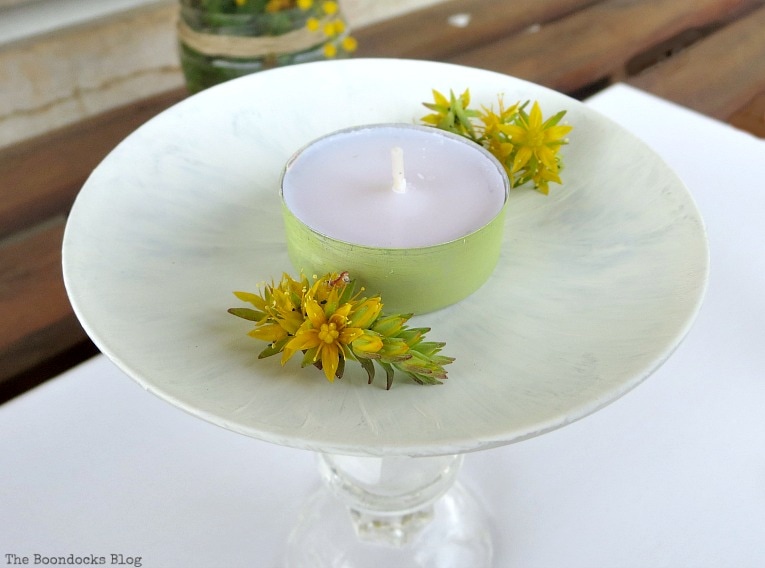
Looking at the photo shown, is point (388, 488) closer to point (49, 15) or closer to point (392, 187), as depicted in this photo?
point (392, 187)

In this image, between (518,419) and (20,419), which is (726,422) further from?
(20,419)

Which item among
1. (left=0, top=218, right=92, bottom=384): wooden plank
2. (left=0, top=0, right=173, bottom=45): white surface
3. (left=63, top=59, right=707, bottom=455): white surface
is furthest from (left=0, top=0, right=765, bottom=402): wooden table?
(left=63, top=59, right=707, bottom=455): white surface

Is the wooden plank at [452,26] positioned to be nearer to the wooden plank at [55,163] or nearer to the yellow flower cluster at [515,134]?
the wooden plank at [55,163]

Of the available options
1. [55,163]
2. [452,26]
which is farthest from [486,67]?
[55,163]

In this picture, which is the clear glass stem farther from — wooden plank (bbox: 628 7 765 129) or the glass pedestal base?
wooden plank (bbox: 628 7 765 129)

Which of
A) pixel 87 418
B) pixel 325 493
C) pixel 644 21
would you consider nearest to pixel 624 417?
pixel 325 493

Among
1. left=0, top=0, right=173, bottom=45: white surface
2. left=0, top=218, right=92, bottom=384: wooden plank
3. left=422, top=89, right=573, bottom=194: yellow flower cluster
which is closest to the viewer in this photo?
left=422, top=89, right=573, bottom=194: yellow flower cluster

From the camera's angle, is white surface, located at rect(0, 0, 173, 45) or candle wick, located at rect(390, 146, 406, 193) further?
white surface, located at rect(0, 0, 173, 45)
